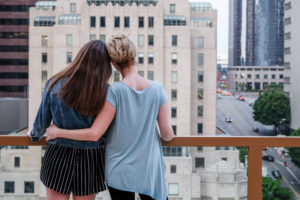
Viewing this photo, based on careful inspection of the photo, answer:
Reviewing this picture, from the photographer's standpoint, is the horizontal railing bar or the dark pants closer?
the dark pants

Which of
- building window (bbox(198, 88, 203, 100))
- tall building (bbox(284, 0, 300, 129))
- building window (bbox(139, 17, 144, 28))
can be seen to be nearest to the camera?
building window (bbox(139, 17, 144, 28))

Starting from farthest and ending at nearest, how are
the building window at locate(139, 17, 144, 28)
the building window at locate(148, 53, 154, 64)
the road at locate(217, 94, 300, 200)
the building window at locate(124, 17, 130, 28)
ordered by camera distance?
the road at locate(217, 94, 300, 200)
the building window at locate(148, 53, 154, 64)
the building window at locate(124, 17, 130, 28)
the building window at locate(139, 17, 144, 28)

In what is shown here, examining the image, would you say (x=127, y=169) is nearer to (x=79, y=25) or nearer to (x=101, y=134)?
(x=101, y=134)

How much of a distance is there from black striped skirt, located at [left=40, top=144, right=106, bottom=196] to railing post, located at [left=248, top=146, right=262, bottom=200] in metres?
0.83

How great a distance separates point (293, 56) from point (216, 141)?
3256 centimetres

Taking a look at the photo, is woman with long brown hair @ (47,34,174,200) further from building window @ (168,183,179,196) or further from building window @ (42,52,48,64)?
building window @ (42,52,48,64)

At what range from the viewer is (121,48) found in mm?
1424

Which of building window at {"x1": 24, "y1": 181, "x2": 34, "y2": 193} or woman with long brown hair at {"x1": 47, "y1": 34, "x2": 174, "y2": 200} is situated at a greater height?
woman with long brown hair at {"x1": 47, "y1": 34, "x2": 174, "y2": 200}

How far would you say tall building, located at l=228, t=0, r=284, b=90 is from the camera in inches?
2197

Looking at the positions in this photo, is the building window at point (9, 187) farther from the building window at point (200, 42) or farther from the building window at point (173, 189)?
the building window at point (200, 42)

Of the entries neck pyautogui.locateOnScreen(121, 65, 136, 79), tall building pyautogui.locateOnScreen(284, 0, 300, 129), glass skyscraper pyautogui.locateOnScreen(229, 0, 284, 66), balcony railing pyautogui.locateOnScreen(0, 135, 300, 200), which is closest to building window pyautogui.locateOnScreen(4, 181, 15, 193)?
balcony railing pyautogui.locateOnScreen(0, 135, 300, 200)

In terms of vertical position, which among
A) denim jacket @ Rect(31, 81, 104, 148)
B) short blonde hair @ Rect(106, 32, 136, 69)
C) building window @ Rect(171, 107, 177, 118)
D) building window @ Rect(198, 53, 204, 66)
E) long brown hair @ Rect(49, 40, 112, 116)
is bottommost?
building window @ Rect(171, 107, 177, 118)

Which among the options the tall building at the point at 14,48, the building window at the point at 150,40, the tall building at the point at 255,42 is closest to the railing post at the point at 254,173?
the building window at the point at 150,40

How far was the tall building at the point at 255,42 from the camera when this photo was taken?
5581cm
